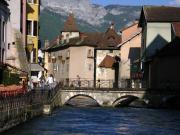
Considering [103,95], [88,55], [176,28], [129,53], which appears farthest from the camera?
[88,55]

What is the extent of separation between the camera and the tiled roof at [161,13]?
337 ft

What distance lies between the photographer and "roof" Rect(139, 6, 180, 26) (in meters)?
103

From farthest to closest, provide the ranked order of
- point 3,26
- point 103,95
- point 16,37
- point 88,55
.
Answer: point 88,55 → point 103,95 → point 16,37 → point 3,26

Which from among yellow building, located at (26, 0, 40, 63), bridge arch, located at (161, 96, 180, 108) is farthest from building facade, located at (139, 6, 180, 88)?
yellow building, located at (26, 0, 40, 63)

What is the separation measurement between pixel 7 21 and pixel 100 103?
31.1m

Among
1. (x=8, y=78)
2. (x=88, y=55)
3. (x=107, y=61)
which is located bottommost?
(x=8, y=78)

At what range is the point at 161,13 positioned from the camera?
105m

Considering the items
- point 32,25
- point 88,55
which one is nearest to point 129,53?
point 88,55

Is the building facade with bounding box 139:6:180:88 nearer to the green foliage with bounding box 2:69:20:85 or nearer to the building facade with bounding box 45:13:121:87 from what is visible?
the building facade with bounding box 45:13:121:87

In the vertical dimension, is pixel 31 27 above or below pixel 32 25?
below

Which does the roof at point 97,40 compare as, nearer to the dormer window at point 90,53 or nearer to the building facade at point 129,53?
the dormer window at point 90,53

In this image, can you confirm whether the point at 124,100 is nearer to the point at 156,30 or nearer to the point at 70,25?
the point at 156,30

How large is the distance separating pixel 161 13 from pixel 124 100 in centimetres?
1562

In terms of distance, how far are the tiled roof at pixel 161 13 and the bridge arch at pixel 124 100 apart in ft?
41.7
